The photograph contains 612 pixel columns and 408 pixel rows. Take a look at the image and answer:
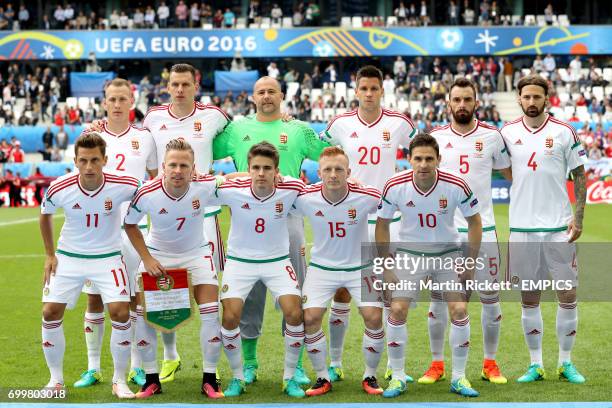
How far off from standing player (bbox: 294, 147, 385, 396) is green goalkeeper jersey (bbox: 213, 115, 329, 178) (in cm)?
82

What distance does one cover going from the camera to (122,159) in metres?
8.57

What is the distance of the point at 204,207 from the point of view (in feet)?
26.0

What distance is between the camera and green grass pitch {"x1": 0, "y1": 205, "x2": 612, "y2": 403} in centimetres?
750

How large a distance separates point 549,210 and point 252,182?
2462 millimetres

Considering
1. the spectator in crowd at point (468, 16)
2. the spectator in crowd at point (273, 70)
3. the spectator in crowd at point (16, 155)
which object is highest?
the spectator in crowd at point (468, 16)

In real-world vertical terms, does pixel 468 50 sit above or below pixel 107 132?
above

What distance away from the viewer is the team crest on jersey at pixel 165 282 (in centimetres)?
755

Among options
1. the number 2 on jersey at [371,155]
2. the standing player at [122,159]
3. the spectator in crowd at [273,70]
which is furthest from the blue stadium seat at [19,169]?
the number 2 on jersey at [371,155]

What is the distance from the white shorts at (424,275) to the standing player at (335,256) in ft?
0.80

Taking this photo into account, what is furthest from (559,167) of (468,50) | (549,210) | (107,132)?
(468,50)

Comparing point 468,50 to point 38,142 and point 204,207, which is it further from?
point 204,207

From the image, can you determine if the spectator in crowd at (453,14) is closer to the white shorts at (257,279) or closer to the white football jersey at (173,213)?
the white football jersey at (173,213)

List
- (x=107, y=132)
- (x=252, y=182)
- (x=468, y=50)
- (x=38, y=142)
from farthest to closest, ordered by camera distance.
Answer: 1. (x=468, y=50)
2. (x=38, y=142)
3. (x=107, y=132)
4. (x=252, y=182)

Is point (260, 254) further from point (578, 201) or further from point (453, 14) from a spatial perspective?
point (453, 14)
